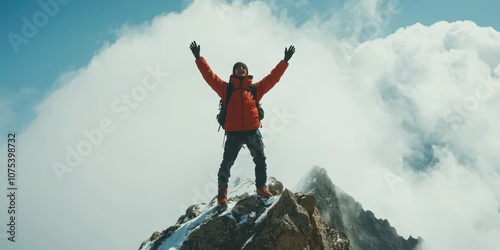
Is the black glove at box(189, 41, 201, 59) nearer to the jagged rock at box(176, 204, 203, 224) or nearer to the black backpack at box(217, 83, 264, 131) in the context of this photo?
the black backpack at box(217, 83, 264, 131)

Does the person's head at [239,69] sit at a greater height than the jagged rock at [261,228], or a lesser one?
greater

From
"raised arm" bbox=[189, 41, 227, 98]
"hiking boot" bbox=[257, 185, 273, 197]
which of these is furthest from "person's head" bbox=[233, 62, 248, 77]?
"hiking boot" bbox=[257, 185, 273, 197]

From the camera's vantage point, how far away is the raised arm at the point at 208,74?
42.0 feet

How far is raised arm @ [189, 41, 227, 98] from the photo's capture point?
12812 mm

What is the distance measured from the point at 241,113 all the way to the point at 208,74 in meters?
1.69

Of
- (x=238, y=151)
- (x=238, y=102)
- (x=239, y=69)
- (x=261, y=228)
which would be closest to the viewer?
(x=261, y=228)

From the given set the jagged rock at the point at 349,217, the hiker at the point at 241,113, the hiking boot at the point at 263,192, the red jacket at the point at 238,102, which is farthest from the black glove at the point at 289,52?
the jagged rock at the point at 349,217

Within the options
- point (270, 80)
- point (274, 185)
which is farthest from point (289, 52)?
point (274, 185)

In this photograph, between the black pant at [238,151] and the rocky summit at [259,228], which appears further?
the black pant at [238,151]

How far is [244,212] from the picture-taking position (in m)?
12.2

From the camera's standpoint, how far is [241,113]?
12477 mm

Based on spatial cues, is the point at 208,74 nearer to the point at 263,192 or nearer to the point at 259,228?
the point at 263,192

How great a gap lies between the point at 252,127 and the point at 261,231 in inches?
126

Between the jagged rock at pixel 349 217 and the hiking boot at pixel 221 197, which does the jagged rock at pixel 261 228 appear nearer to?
the hiking boot at pixel 221 197
